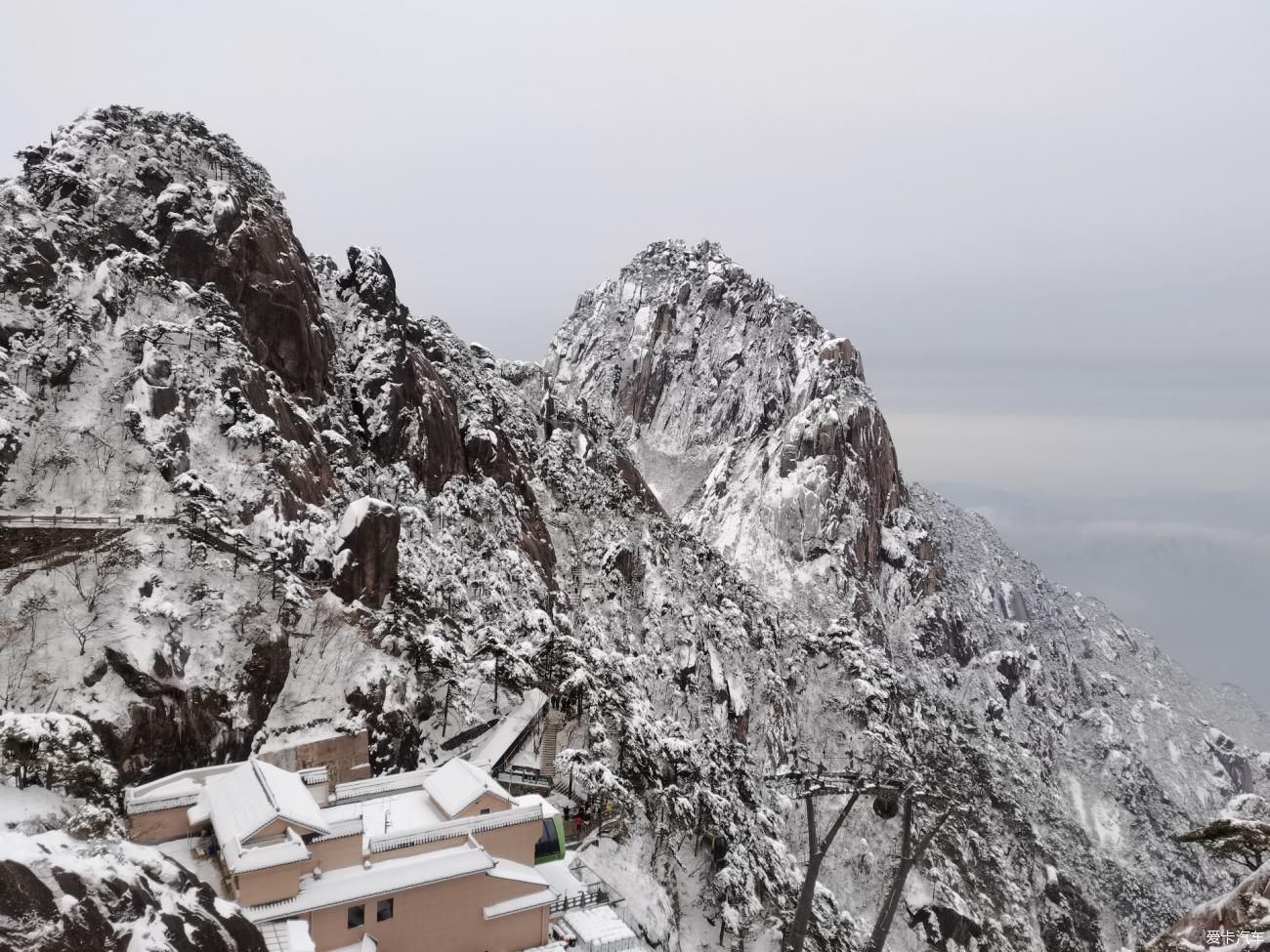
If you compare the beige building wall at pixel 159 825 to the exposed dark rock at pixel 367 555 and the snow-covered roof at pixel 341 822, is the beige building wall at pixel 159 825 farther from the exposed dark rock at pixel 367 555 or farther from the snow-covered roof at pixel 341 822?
the exposed dark rock at pixel 367 555

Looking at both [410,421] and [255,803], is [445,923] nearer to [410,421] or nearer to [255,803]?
[255,803]

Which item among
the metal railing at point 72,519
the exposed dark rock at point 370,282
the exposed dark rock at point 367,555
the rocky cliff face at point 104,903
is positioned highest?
the exposed dark rock at point 370,282

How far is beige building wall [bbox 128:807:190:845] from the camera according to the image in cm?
2427

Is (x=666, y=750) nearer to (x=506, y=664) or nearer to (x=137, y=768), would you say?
(x=506, y=664)

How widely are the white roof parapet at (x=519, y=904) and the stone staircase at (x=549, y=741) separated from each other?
11103mm

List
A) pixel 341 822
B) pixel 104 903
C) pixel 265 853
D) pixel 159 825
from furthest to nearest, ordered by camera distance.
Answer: pixel 159 825
pixel 341 822
pixel 265 853
pixel 104 903

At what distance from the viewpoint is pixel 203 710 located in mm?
29672

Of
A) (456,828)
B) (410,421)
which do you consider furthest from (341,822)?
(410,421)

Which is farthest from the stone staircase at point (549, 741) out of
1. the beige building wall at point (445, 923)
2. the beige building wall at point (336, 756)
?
the beige building wall at point (445, 923)

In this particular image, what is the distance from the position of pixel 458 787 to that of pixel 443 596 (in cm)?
2077

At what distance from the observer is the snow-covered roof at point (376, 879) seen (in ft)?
74.8

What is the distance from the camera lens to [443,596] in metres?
47.8

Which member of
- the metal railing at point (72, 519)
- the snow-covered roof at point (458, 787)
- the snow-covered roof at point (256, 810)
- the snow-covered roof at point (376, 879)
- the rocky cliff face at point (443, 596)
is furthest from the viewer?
the rocky cliff face at point (443, 596)

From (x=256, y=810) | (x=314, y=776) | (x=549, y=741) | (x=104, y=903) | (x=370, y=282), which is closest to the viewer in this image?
(x=104, y=903)
